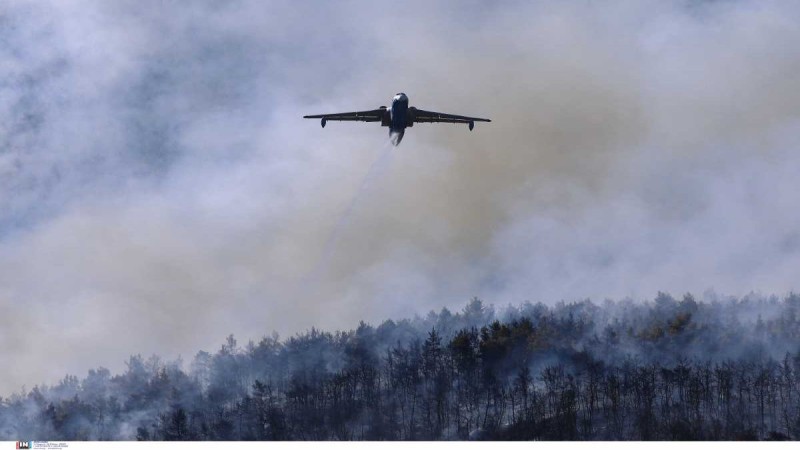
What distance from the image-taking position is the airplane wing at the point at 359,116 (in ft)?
558

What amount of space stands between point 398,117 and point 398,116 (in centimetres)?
14

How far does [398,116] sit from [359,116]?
8641 mm

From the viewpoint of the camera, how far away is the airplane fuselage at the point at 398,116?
164m

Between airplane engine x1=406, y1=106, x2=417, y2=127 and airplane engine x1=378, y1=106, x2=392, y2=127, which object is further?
airplane engine x1=378, y1=106, x2=392, y2=127

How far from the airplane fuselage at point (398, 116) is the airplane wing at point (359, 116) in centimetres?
242

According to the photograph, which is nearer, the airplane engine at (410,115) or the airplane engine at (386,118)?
the airplane engine at (410,115)

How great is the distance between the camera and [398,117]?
165 m

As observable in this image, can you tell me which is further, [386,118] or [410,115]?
[386,118]

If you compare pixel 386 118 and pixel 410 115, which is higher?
pixel 386 118

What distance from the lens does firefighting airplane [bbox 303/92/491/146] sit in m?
165
